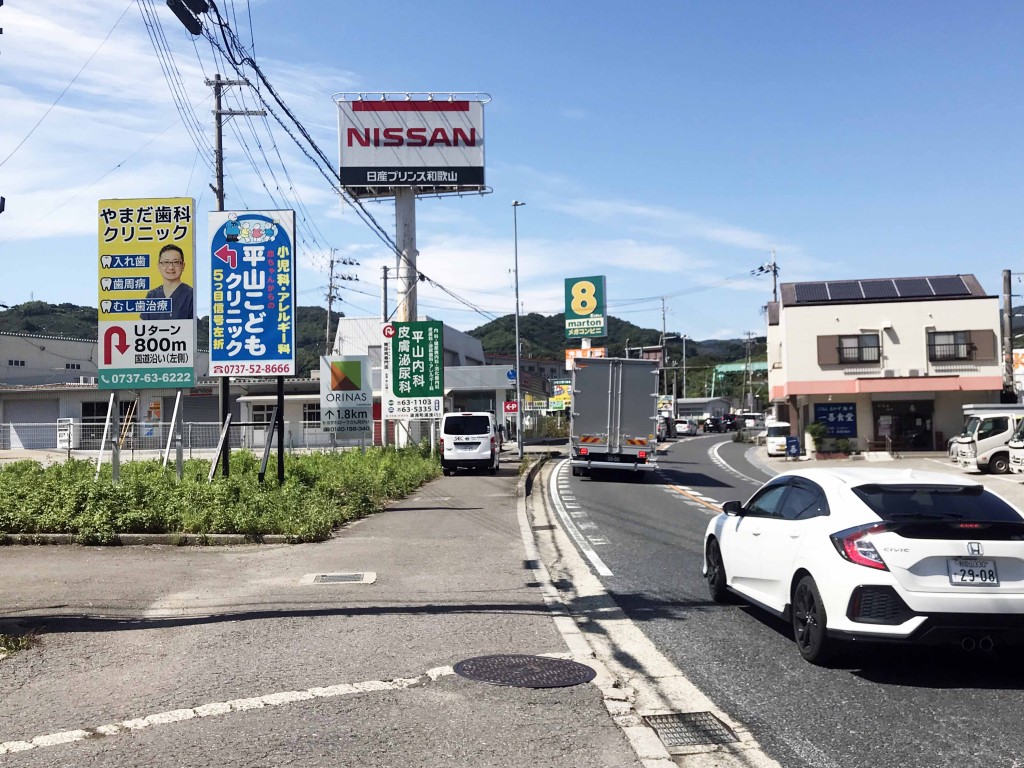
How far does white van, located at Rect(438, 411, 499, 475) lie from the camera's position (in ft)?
99.3

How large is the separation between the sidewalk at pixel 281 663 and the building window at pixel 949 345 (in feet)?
124

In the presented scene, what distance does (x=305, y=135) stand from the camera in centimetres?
2153

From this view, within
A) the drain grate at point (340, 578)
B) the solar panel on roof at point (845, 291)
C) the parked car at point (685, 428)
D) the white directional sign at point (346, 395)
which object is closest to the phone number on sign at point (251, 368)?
the drain grate at point (340, 578)

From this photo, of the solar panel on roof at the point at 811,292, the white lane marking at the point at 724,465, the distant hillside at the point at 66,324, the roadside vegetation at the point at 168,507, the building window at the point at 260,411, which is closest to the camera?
the roadside vegetation at the point at 168,507

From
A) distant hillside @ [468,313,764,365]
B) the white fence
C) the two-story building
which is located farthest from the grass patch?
distant hillside @ [468,313,764,365]

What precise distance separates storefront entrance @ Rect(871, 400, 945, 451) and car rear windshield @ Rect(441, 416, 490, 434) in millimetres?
23163

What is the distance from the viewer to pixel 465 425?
101 ft

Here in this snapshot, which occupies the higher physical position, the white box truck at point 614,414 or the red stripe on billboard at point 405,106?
the red stripe on billboard at point 405,106

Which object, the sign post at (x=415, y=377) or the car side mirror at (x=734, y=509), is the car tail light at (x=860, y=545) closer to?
the car side mirror at (x=734, y=509)

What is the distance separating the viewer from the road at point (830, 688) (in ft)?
16.4

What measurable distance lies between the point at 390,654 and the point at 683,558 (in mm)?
6053

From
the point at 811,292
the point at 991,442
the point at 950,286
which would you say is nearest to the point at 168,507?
the point at 991,442

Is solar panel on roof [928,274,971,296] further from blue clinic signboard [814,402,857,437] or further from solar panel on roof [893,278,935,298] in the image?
blue clinic signboard [814,402,857,437]

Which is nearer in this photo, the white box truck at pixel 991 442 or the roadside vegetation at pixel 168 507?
the roadside vegetation at pixel 168 507
